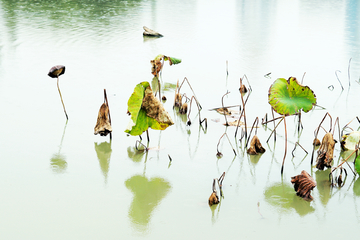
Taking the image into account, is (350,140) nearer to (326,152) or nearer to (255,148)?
(326,152)

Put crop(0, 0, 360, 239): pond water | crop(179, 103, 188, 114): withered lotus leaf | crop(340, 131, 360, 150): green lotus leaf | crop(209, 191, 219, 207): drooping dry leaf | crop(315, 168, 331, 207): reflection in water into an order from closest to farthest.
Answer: crop(0, 0, 360, 239): pond water, crop(209, 191, 219, 207): drooping dry leaf, crop(315, 168, 331, 207): reflection in water, crop(340, 131, 360, 150): green lotus leaf, crop(179, 103, 188, 114): withered lotus leaf

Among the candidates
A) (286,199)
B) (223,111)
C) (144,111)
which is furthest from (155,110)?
(223,111)

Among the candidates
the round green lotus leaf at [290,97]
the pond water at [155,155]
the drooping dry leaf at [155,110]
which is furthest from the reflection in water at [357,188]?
the drooping dry leaf at [155,110]

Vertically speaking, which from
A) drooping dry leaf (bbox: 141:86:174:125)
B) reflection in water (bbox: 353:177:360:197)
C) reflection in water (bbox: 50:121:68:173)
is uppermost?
drooping dry leaf (bbox: 141:86:174:125)

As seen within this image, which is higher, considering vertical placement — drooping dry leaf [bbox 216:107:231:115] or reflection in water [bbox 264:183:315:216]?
drooping dry leaf [bbox 216:107:231:115]

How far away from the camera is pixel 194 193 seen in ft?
6.33

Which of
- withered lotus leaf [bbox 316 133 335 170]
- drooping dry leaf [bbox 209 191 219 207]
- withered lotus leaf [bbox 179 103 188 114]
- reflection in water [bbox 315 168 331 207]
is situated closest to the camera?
drooping dry leaf [bbox 209 191 219 207]

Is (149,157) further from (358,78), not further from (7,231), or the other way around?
(358,78)

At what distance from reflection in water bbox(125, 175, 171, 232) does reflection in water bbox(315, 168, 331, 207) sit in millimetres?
775

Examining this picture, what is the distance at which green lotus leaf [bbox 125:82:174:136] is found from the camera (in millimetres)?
2240

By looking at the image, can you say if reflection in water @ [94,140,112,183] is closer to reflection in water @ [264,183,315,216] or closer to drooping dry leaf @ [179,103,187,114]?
drooping dry leaf @ [179,103,187,114]

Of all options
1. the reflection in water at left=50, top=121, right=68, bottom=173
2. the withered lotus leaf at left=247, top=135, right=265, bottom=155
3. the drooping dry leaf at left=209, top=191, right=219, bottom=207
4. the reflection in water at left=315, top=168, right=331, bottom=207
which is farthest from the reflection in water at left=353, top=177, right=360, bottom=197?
the reflection in water at left=50, top=121, right=68, bottom=173

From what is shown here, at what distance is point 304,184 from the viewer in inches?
73.6

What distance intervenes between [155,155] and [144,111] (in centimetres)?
28
